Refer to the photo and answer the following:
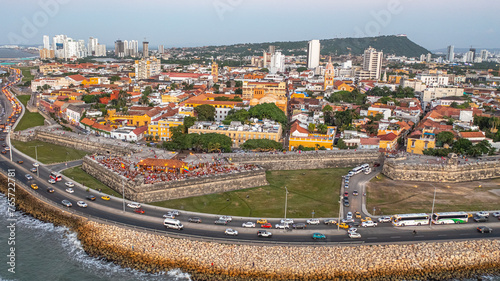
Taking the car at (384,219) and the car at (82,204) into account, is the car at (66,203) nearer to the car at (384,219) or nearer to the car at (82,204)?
the car at (82,204)

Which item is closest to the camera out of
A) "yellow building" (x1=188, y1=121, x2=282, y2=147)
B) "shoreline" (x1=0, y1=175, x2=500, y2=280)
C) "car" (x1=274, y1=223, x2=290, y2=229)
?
"shoreline" (x1=0, y1=175, x2=500, y2=280)

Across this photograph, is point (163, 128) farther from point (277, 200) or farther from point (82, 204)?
point (277, 200)

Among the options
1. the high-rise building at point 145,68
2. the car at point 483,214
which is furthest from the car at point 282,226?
the high-rise building at point 145,68

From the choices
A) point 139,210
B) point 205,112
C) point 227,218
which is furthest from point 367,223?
point 205,112

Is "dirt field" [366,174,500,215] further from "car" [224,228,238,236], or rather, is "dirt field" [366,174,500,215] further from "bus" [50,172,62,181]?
"bus" [50,172,62,181]

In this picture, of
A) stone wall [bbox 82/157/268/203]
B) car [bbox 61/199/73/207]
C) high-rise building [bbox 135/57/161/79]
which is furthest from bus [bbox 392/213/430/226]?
high-rise building [bbox 135/57/161/79]

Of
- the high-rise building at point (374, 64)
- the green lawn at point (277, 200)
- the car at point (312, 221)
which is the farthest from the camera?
the high-rise building at point (374, 64)
